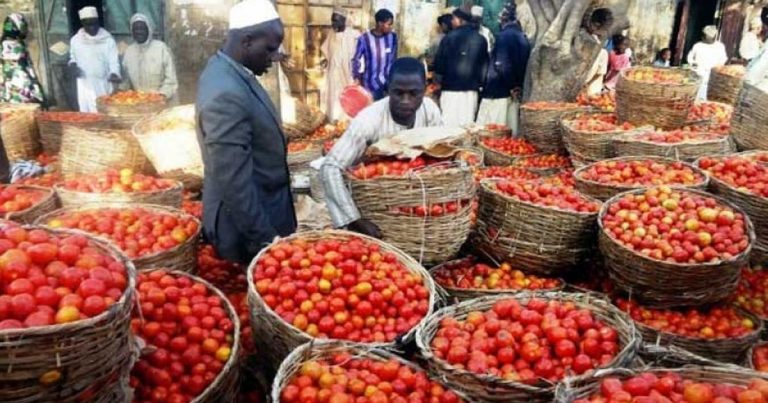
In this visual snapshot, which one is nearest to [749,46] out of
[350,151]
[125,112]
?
[350,151]

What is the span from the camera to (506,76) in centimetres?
858

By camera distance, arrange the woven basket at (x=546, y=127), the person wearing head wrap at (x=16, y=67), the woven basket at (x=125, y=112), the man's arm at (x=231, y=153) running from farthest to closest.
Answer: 1. the person wearing head wrap at (x=16, y=67)
2. the woven basket at (x=546, y=127)
3. the woven basket at (x=125, y=112)
4. the man's arm at (x=231, y=153)

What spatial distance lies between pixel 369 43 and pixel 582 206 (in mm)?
5824

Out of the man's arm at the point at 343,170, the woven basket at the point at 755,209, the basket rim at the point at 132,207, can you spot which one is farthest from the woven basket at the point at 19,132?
the woven basket at the point at 755,209

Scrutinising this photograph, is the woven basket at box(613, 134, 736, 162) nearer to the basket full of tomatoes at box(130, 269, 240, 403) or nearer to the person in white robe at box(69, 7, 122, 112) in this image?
the basket full of tomatoes at box(130, 269, 240, 403)

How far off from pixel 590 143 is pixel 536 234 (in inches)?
93.2

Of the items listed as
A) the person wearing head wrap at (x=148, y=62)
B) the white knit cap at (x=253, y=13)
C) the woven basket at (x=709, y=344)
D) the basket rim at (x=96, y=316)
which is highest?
the white knit cap at (x=253, y=13)

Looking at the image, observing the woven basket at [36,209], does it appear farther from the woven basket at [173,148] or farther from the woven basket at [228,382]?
the woven basket at [228,382]

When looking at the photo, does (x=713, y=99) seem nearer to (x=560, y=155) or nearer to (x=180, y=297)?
(x=560, y=155)

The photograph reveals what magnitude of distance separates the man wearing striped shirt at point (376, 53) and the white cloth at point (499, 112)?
1568 millimetres

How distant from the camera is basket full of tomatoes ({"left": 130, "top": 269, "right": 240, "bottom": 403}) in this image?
2252 millimetres

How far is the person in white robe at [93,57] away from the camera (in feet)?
25.2

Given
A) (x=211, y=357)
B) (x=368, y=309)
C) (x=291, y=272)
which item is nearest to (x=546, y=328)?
(x=368, y=309)

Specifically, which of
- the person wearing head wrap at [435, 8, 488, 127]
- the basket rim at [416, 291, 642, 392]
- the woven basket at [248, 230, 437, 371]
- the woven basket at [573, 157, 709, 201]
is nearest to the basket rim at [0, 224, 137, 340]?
the woven basket at [248, 230, 437, 371]
